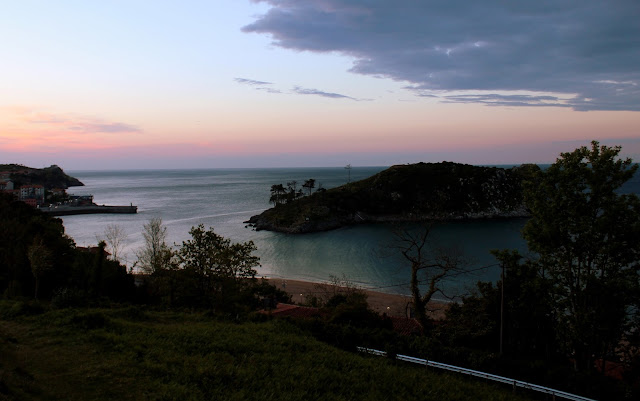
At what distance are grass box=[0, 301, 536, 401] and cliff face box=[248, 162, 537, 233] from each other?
47.9 metres

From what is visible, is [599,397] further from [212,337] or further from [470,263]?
[470,263]

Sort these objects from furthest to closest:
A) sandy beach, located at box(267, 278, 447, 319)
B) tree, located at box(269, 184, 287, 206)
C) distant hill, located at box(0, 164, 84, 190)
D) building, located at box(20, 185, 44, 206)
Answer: distant hill, located at box(0, 164, 84, 190), building, located at box(20, 185, 44, 206), tree, located at box(269, 184, 287, 206), sandy beach, located at box(267, 278, 447, 319)

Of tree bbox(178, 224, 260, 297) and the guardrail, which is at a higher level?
tree bbox(178, 224, 260, 297)

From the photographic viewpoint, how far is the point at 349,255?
43.7 metres

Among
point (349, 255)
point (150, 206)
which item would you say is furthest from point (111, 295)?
point (150, 206)

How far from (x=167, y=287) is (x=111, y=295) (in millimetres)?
3835

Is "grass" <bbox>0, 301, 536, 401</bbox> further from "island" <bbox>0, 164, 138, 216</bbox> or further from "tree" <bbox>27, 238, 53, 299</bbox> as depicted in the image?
"island" <bbox>0, 164, 138, 216</bbox>

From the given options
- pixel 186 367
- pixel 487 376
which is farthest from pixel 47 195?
pixel 487 376

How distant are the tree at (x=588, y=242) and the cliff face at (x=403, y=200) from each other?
161 ft

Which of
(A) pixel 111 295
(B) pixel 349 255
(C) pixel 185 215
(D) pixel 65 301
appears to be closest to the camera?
(D) pixel 65 301

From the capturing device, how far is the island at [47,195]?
81.6 metres

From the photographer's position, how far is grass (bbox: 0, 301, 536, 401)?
835cm

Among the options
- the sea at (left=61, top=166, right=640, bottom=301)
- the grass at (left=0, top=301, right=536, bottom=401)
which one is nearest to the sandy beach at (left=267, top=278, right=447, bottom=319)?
the sea at (left=61, top=166, right=640, bottom=301)

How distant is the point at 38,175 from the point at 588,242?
169484 millimetres
